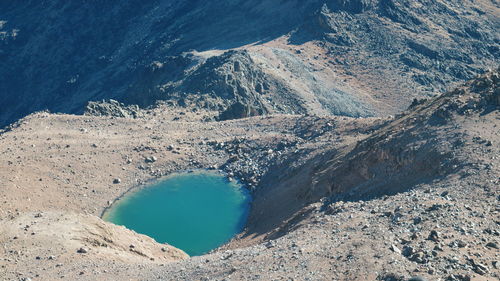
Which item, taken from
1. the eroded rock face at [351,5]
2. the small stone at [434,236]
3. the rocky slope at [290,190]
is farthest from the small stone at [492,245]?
the eroded rock face at [351,5]

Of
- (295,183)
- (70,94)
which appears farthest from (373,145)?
(70,94)

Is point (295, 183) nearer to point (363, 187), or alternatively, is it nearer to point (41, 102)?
point (363, 187)

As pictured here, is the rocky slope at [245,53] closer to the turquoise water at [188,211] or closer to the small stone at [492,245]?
the turquoise water at [188,211]

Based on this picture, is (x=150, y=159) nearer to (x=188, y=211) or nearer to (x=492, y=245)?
(x=188, y=211)

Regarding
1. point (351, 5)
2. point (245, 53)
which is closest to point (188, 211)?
point (245, 53)

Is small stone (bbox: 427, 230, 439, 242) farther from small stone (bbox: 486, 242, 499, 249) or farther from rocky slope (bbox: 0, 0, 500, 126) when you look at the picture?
rocky slope (bbox: 0, 0, 500, 126)

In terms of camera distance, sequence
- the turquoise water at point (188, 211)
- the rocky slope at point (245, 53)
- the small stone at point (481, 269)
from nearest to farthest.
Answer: the small stone at point (481, 269)
the turquoise water at point (188, 211)
the rocky slope at point (245, 53)
